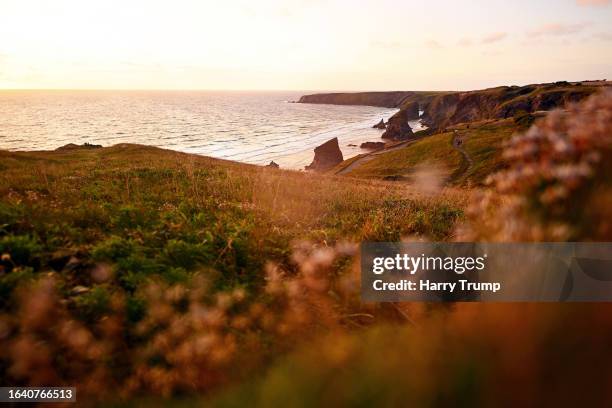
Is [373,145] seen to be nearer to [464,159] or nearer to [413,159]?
[413,159]

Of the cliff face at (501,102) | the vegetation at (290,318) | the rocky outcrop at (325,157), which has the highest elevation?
the cliff face at (501,102)

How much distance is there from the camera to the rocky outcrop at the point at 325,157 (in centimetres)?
6756

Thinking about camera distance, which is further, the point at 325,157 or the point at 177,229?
the point at 325,157

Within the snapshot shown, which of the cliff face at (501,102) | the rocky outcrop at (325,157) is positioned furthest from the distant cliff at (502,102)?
the rocky outcrop at (325,157)

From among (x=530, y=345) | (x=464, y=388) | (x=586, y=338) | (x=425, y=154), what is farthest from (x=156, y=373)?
(x=425, y=154)

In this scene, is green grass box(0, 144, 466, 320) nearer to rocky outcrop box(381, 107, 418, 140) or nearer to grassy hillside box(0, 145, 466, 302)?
grassy hillside box(0, 145, 466, 302)

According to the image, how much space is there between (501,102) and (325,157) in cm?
8630

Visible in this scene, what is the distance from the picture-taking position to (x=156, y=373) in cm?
232

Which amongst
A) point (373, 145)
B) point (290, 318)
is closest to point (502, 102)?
point (373, 145)

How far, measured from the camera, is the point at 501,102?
124m

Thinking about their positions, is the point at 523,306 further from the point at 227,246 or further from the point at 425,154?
the point at 425,154

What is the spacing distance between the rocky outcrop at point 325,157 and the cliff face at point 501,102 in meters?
44.8

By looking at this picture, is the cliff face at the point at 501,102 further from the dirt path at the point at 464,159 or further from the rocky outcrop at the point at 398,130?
the dirt path at the point at 464,159

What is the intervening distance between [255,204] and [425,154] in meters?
64.2
